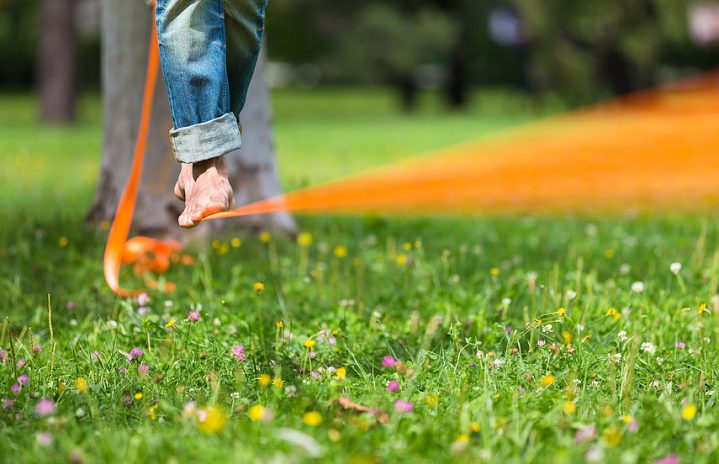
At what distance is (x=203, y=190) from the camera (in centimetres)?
283

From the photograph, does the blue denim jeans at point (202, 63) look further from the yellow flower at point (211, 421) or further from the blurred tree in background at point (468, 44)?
the blurred tree in background at point (468, 44)

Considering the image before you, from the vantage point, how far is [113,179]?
4.94 m

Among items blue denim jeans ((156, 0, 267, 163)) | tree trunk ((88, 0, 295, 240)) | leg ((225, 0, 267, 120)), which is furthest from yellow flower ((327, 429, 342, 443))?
tree trunk ((88, 0, 295, 240))

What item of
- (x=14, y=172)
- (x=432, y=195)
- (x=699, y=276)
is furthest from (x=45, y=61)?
(x=699, y=276)

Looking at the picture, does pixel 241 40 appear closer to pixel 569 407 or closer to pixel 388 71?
pixel 569 407

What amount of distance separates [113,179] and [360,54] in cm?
2107

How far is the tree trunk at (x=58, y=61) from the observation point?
16906mm

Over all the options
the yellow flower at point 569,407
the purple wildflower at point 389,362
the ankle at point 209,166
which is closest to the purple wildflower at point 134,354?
the ankle at point 209,166

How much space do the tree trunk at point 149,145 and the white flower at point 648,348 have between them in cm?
237

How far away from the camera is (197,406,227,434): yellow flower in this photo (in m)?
1.92

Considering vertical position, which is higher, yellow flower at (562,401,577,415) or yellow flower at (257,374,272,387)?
yellow flower at (257,374,272,387)

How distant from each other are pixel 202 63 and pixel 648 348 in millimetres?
1458

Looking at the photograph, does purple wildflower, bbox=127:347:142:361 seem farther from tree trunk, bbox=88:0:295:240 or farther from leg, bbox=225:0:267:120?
tree trunk, bbox=88:0:295:240

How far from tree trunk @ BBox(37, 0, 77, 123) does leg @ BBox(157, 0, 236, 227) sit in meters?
14.9
